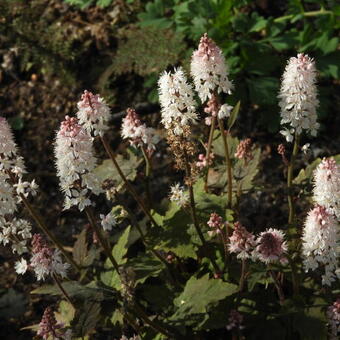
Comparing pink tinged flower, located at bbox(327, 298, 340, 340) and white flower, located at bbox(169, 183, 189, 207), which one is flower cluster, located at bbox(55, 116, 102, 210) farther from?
pink tinged flower, located at bbox(327, 298, 340, 340)

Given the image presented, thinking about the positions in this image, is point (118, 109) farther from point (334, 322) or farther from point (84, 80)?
point (334, 322)

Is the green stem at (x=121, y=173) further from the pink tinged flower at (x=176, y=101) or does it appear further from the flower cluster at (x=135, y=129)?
the pink tinged flower at (x=176, y=101)

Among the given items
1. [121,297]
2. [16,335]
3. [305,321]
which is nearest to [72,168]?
[121,297]

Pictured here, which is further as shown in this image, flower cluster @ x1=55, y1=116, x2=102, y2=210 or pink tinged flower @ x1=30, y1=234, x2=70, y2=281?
pink tinged flower @ x1=30, y1=234, x2=70, y2=281

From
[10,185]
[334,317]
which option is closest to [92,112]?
[10,185]

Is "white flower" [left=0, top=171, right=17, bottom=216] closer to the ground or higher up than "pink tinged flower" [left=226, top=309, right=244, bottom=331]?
higher up

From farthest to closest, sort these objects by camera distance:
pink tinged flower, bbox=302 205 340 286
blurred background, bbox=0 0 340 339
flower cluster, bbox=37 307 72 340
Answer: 1. blurred background, bbox=0 0 340 339
2. flower cluster, bbox=37 307 72 340
3. pink tinged flower, bbox=302 205 340 286

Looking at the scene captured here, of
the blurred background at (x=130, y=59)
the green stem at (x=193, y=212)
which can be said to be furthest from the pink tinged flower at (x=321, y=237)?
the blurred background at (x=130, y=59)

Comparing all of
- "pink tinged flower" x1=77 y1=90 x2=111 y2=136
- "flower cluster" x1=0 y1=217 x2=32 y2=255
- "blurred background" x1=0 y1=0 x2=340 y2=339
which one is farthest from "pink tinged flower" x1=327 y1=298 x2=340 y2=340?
"blurred background" x1=0 y1=0 x2=340 y2=339
